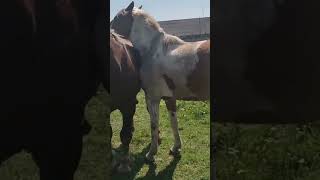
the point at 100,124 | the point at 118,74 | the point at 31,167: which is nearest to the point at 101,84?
the point at 100,124

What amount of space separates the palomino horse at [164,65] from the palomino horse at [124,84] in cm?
28

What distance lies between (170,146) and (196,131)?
34.7 inches

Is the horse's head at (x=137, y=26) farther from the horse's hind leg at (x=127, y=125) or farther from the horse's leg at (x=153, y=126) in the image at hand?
the horse's hind leg at (x=127, y=125)

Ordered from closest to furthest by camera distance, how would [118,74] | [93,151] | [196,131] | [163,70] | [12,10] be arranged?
[12,10]
[93,151]
[118,74]
[163,70]
[196,131]

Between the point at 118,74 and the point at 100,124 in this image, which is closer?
the point at 100,124

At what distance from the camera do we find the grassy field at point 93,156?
10.2ft

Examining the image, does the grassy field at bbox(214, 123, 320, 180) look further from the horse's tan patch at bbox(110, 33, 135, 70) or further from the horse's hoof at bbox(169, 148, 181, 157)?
the horse's hoof at bbox(169, 148, 181, 157)

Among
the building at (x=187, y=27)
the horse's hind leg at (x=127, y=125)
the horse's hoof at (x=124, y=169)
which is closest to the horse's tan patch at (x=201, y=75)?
the horse's hind leg at (x=127, y=125)

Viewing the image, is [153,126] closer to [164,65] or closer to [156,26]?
[164,65]

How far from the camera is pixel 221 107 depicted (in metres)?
3.05

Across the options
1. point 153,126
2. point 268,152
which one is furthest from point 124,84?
point 268,152

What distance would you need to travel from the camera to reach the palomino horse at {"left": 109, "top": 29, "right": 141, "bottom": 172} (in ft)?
18.4

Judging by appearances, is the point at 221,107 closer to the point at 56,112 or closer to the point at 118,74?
the point at 56,112

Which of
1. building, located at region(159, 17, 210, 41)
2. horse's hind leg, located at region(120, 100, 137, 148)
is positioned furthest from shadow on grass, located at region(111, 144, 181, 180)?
building, located at region(159, 17, 210, 41)
